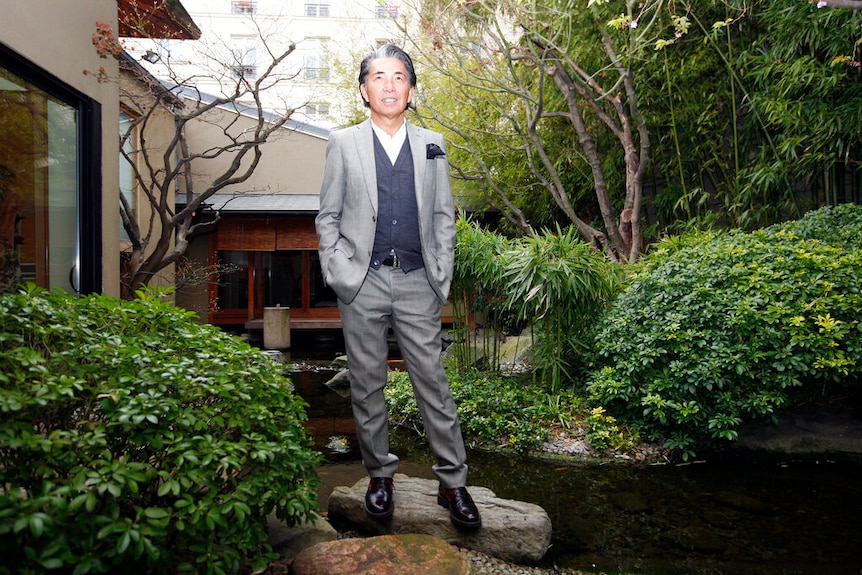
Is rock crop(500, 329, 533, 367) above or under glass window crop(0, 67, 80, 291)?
under

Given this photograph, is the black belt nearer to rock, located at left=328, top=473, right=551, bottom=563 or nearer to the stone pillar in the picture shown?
rock, located at left=328, top=473, right=551, bottom=563

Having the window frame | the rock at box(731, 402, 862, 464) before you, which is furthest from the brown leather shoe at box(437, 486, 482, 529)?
the window frame

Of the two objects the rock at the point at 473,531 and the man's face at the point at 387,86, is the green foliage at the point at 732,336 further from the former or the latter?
the man's face at the point at 387,86

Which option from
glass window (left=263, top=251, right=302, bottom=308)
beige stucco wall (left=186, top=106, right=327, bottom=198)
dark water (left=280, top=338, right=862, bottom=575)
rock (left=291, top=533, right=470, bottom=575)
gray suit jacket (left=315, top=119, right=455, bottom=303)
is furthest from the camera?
beige stucco wall (left=186, top=106, right=327, bottom=198)

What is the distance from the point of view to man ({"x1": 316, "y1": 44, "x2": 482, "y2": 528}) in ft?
8.73

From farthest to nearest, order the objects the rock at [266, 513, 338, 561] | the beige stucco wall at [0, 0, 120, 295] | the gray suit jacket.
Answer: the beige stucco wall at [0, 0, 120, 295]
the gray suit jacket
the rock at [266, 513, 338, 561]

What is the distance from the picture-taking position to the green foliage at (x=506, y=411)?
478 cm

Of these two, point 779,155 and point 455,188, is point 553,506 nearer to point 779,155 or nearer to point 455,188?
point 779,155

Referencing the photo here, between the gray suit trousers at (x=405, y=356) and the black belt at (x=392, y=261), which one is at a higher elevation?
Answer: the black belt at (x=392, y=261)

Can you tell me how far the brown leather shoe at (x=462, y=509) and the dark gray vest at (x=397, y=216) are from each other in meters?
0.94

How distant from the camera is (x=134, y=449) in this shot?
1.97 m

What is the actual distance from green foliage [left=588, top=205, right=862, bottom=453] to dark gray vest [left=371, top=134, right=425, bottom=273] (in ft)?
8.10

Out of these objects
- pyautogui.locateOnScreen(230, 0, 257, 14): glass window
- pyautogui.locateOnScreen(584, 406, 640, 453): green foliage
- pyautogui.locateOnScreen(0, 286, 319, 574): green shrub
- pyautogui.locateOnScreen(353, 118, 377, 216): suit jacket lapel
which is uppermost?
pyautogui.locateOnScreen(230, 0, 257, 14): glass window

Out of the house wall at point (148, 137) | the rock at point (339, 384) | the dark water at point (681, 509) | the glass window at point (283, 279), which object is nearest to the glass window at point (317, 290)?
the glass window at point (283, 279)
